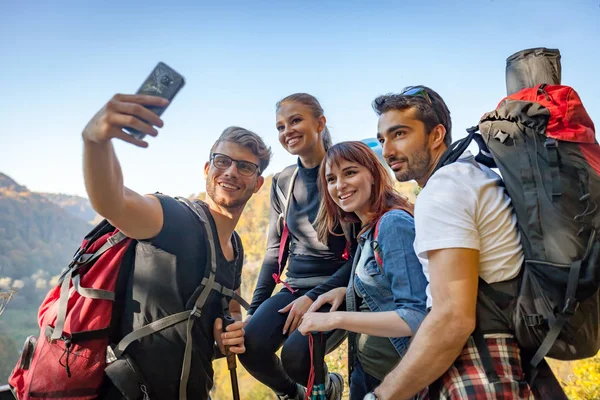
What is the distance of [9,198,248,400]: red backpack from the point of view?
196cm

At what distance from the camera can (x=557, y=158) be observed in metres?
1.29

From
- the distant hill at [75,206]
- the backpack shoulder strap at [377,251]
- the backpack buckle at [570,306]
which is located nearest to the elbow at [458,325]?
the backpack buckle at [570,306]

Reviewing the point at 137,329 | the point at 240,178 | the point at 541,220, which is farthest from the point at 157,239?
the point at 541,220

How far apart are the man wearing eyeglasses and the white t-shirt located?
4.31 ft

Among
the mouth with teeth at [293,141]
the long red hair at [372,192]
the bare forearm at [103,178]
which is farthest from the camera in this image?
the mouth with teeth at [293,141]

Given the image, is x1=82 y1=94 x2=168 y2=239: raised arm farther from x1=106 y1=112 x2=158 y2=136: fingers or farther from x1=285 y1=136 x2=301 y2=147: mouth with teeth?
x1=285 y1=136 x2=301 y2=147: mouth with teeth

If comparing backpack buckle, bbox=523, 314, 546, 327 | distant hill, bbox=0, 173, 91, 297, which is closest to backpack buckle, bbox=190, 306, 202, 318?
backpack buckle, bbox=523, 314, 546, 327

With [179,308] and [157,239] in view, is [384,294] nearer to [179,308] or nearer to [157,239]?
[179,308]

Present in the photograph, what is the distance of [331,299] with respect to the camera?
247cm

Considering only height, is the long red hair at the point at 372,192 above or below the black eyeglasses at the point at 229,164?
below

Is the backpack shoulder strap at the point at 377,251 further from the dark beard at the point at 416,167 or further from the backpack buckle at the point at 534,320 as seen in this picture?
the backpack buckle at the point at 534,320

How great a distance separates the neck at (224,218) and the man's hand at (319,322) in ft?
3.04

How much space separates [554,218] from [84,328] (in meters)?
2.17

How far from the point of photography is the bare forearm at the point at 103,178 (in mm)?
1577
